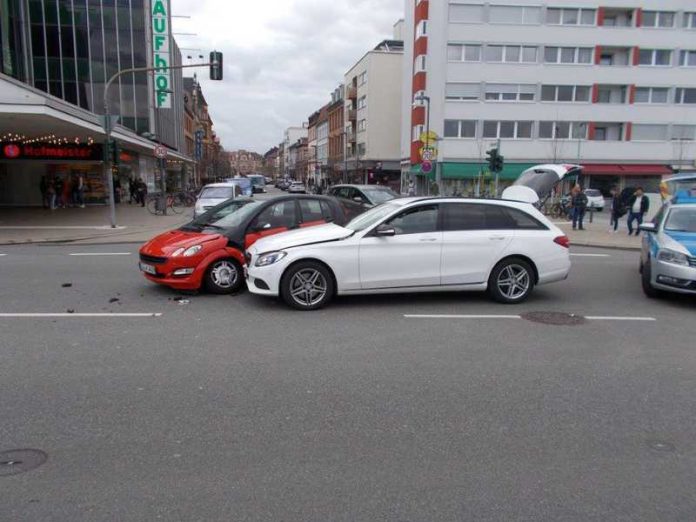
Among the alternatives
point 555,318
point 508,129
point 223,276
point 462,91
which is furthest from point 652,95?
point 223,276

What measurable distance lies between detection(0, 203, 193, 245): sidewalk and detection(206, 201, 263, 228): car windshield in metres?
8.38

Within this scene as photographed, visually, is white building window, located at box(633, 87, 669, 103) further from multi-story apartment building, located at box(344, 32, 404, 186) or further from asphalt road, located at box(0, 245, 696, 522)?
asphalt road, located at box(0, 245, 696, 522)

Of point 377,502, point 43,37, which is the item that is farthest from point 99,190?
point 377,502

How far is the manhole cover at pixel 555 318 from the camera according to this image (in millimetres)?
7320

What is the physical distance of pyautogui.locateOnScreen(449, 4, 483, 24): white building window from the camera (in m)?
43.5

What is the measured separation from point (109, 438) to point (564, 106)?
47.0 meters

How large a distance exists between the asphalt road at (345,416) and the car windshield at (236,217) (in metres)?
1.95

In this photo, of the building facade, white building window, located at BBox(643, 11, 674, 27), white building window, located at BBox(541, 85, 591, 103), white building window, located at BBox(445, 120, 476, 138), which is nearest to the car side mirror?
the building facade

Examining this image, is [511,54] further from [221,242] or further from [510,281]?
[221,242]

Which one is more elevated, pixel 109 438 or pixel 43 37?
pixel 43 37

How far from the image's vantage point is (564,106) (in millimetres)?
45062

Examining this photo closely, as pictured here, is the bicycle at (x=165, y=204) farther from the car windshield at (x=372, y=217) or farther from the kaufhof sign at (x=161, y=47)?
the car windshield at (x=372, y=217)

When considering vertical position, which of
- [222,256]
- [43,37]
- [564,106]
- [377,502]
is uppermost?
[43,37]

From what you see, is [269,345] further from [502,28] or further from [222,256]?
[502,28]
